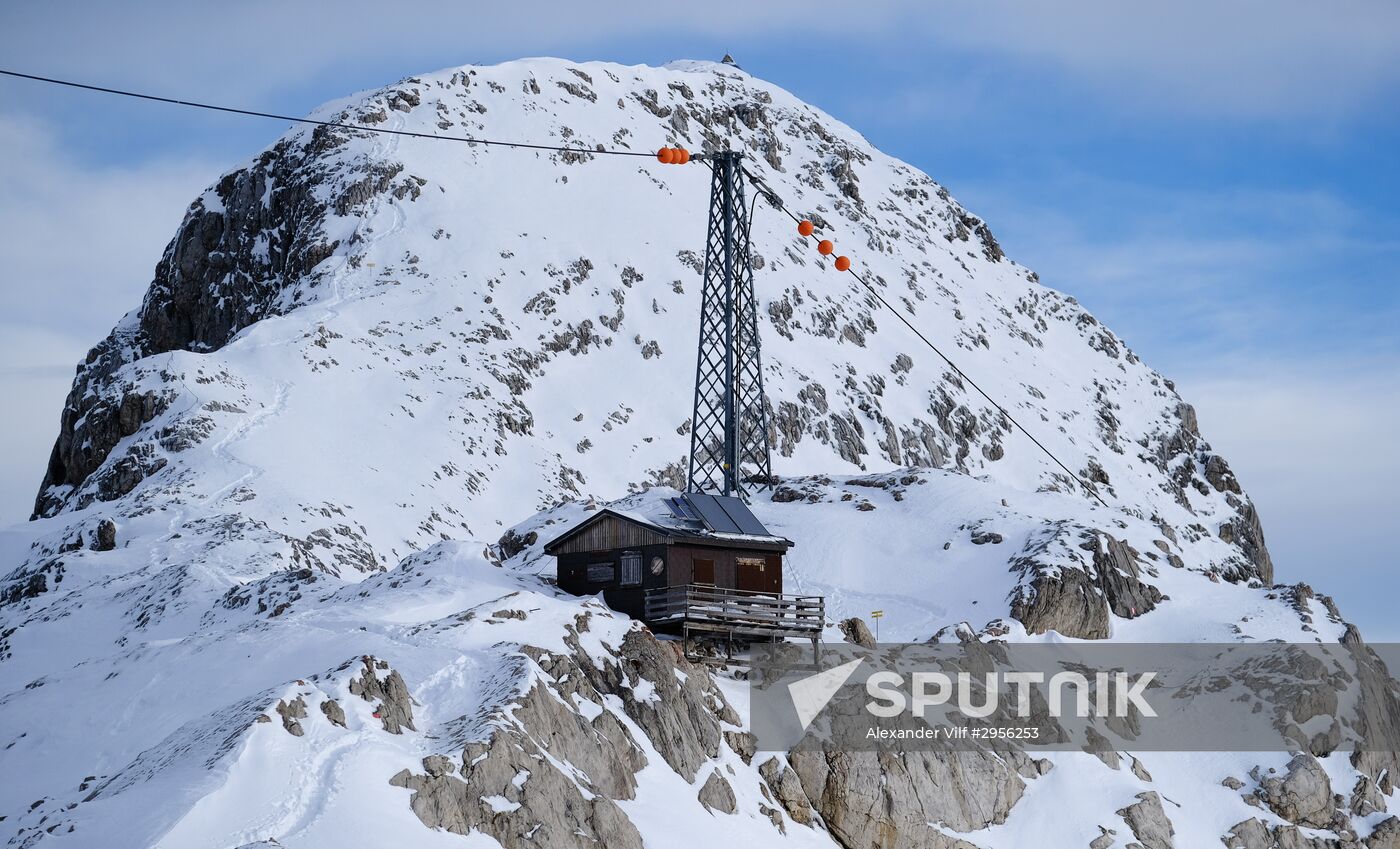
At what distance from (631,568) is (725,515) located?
502 centimetres

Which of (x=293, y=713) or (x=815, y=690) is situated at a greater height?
(x=815, y=690)

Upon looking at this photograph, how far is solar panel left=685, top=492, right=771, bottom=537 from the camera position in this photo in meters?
55.6

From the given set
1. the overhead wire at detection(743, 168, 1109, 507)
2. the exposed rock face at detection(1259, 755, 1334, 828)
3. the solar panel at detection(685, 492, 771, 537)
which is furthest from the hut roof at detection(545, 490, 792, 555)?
the overhead wire at detection(743, 168, 1109, 507)

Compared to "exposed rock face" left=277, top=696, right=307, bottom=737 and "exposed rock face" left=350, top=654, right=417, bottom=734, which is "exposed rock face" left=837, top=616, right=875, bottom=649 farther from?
"exposed rock face" left=277, top=696, right=307, bottom=737

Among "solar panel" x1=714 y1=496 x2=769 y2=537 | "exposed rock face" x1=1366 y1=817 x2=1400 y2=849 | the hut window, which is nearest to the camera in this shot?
the hut window

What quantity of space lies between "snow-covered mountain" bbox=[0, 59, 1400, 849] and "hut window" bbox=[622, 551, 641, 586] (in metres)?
3.06

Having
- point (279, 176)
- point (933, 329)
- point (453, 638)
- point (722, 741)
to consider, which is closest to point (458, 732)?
point (453, 638)

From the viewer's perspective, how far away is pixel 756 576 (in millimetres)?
55438

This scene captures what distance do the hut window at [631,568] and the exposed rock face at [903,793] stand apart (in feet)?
28.7

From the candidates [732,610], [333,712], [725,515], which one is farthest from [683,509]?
[333,712]

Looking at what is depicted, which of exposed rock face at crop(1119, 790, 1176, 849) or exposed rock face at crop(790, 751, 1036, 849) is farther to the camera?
exposed rock face at crop(1119, 790, 1176, 849)

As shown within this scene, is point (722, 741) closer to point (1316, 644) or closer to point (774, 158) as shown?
point (1316, 644)

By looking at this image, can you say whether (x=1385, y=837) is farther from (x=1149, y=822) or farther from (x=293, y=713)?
(x=293, y=713)

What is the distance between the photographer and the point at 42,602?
212 feet
